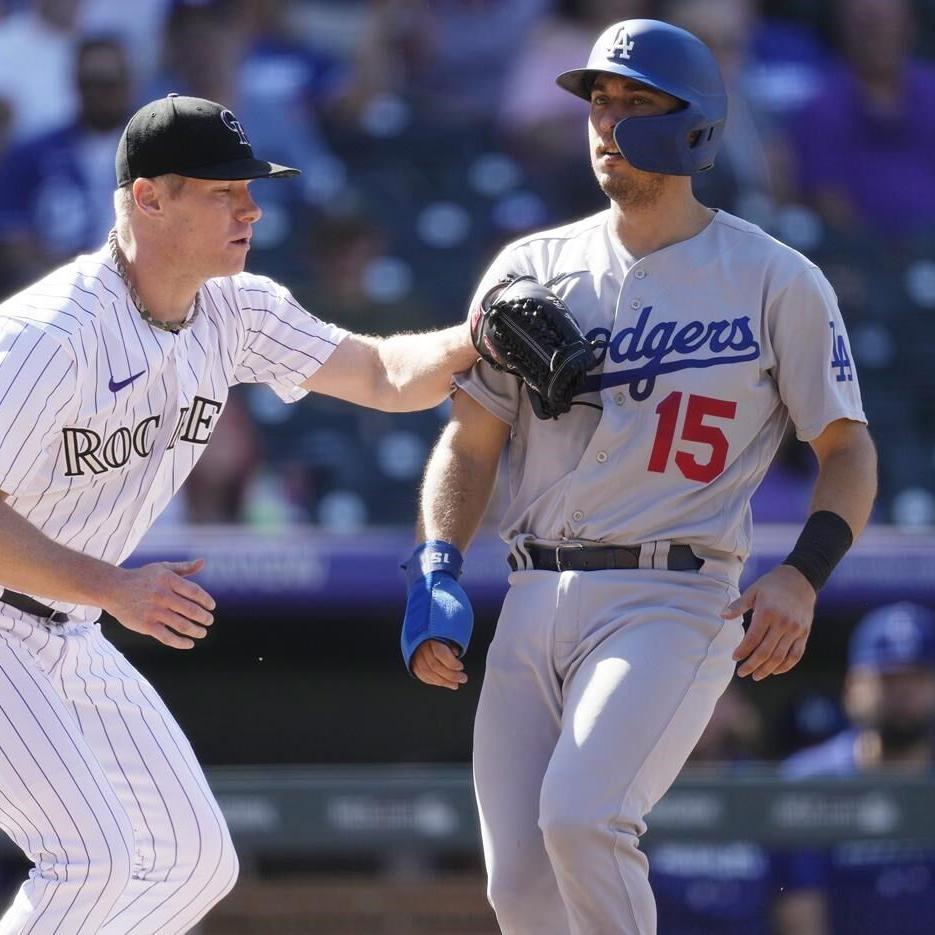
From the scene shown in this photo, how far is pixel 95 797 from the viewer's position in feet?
9.50

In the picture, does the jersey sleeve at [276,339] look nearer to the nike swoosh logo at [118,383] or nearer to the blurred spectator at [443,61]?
the nike swoosh logo at [118,383]

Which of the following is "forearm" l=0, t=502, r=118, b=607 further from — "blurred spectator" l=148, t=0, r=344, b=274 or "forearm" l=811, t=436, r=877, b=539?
"blurred spectator" l=148, t=0, r=344, b=274

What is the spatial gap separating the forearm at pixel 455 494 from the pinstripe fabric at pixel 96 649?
0.45m

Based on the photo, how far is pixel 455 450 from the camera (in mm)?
3164

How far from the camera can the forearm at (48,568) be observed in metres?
2.77

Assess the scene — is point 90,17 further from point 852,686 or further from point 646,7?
point 852,686

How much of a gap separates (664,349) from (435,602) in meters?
0.59

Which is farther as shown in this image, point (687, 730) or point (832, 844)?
point (832, 844)

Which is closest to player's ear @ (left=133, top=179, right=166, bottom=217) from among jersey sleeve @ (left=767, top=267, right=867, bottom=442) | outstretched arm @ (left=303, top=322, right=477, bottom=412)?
outstretched arm @ (left=303, top=322, right=477, bottom=412)

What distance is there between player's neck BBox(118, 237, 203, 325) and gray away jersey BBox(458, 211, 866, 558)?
739 millimetres

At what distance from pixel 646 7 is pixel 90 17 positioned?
2.55 metres

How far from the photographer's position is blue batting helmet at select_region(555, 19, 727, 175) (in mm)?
2971

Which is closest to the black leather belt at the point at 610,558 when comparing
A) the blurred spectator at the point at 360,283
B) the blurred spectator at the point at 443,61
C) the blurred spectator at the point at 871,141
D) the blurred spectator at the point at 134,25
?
the blurred spectator at the point at 360,283

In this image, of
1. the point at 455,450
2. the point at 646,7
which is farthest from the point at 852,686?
the point at 646,7
